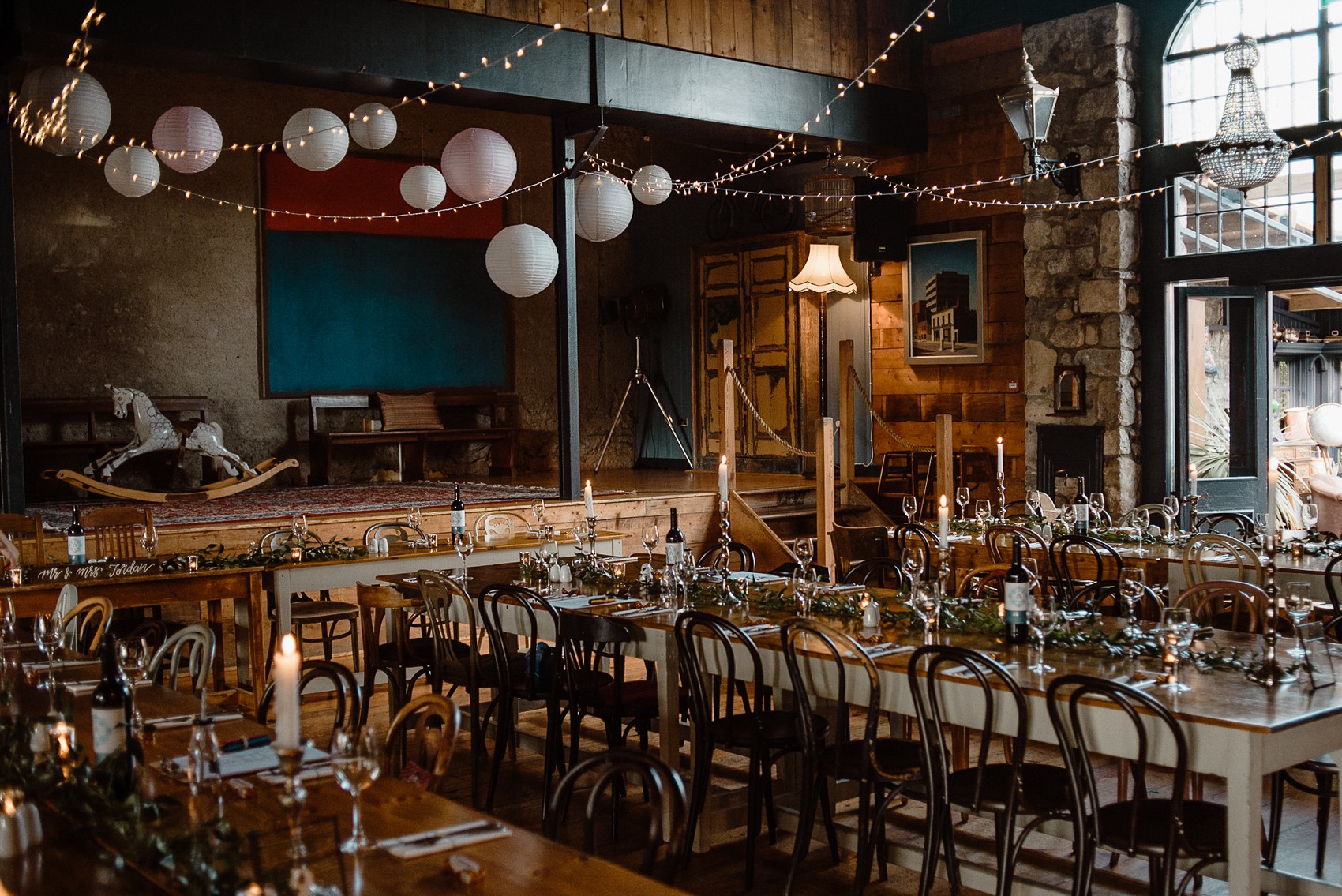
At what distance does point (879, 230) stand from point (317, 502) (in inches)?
212

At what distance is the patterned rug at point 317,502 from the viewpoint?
9.02 metres

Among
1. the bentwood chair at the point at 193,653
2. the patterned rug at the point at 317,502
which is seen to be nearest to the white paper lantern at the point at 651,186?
the patterned rug at the point at 317,502

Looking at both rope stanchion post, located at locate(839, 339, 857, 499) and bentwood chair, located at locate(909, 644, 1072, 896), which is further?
rope stanchion post, located at locate(839, 339, 857, 499)

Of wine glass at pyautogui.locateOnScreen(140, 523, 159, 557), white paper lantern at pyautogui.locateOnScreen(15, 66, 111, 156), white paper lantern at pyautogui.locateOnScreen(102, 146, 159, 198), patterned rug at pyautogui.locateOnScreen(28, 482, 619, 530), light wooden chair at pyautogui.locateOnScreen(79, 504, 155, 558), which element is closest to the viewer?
wine glass at pyautogui.locateOnScreen(140, 523, 159, 557)

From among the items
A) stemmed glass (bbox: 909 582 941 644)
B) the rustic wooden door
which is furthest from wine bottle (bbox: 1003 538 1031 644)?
the rustic wooden door

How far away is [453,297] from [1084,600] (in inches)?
407

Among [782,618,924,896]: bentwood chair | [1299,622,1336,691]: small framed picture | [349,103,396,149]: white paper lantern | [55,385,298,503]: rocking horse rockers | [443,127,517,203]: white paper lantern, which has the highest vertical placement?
[349,103,396,149]: white paper lantern

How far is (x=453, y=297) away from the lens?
46.2ft

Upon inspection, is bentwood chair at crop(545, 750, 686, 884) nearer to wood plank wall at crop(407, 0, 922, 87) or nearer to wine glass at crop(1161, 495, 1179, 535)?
wine glass at crop(1161, 495, 1179, 535)

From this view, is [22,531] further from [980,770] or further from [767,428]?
[767,428]

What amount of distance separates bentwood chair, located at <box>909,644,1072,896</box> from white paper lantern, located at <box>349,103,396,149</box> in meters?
5.76

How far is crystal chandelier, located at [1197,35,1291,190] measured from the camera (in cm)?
776

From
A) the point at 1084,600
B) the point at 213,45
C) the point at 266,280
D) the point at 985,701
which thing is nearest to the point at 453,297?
the point at 266,280

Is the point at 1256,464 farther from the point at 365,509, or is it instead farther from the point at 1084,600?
the point at 365,509
